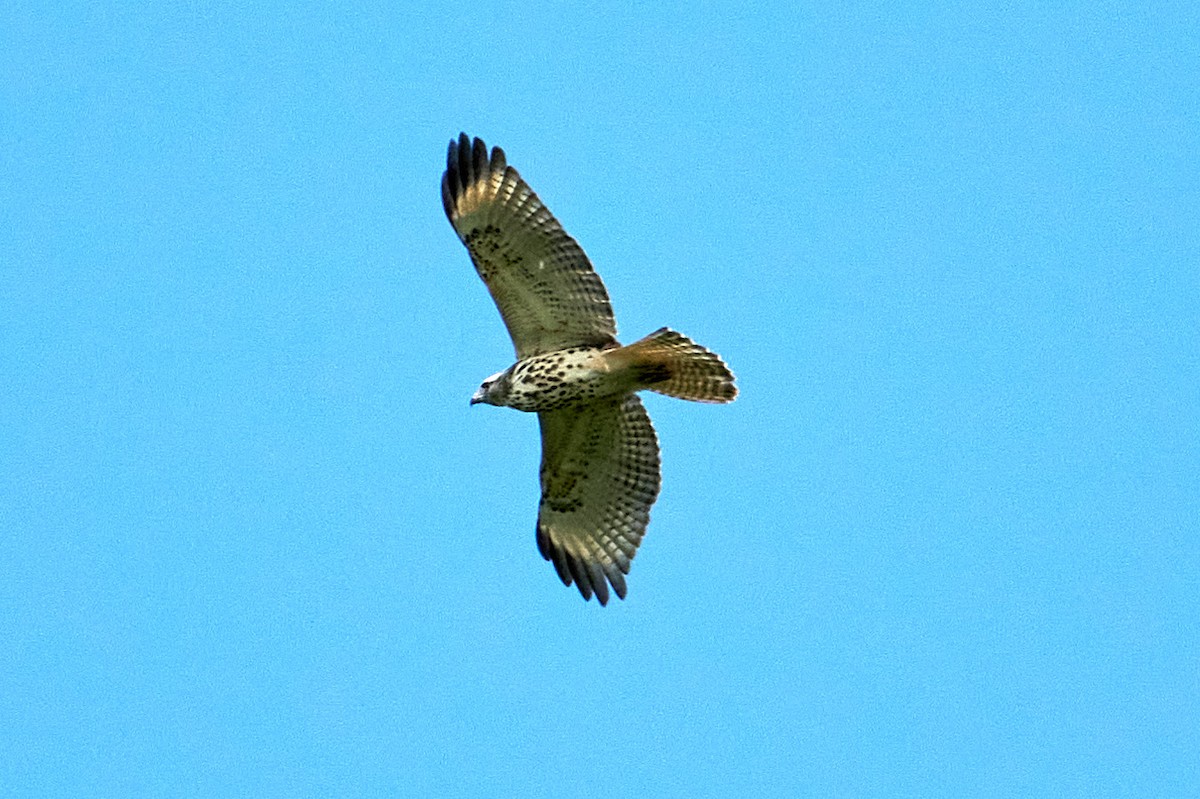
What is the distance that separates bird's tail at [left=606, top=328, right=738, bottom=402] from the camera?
12969mm

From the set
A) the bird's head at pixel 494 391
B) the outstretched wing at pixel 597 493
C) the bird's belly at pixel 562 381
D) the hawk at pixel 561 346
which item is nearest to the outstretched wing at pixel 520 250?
the hawk at pixel 561 346

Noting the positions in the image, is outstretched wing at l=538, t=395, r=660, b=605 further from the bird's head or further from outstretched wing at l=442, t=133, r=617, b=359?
outstretched wing at l=442, t=133, r=617, b=359

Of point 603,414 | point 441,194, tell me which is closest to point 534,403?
point 603,414

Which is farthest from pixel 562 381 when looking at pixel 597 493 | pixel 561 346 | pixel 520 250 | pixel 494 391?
pixel 597 493

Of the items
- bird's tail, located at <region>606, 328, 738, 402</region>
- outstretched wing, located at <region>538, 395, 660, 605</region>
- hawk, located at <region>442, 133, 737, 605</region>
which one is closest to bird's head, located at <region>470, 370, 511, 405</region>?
hawk, located at <region>442, 133, 737, 605</region>

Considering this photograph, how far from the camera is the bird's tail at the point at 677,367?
1297 centimetres

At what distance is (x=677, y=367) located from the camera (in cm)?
1316

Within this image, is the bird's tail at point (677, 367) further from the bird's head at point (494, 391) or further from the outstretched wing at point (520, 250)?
the bird's head at point (494, 391)

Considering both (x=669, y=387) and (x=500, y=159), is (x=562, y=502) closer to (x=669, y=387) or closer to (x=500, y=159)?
(x=669, y=387)

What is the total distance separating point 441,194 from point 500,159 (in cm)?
44

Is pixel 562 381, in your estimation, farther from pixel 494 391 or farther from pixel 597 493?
pixel 597 493

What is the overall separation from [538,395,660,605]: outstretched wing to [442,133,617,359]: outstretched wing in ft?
2.51

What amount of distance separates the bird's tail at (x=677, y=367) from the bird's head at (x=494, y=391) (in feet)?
2.44

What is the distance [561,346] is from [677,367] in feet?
2.72
